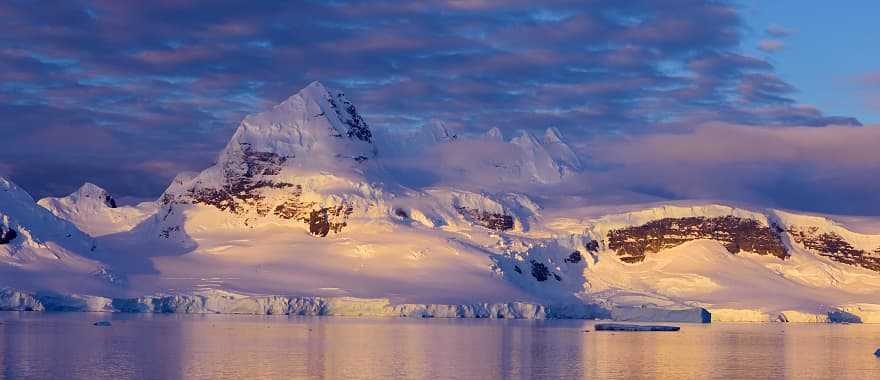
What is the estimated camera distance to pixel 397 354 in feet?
269

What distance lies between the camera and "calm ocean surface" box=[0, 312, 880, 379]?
67.4m

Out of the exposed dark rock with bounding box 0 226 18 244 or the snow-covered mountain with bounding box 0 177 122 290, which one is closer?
the snow-covered mountain with bounding box 0 177 122 290

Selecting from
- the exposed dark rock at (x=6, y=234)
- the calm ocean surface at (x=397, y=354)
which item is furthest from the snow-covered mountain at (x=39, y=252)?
the calm ocean surface at (x=397, y=354)

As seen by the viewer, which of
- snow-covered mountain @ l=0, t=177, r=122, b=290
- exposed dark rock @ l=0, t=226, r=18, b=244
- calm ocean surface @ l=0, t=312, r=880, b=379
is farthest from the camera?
exposed dark rock @ l=0, t=226, r=18, b=244

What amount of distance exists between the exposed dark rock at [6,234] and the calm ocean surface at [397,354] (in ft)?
199

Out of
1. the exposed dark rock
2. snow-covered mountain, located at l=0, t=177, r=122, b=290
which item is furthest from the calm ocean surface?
the exposed dark rock

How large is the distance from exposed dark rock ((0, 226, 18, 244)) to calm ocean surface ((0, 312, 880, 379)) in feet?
199

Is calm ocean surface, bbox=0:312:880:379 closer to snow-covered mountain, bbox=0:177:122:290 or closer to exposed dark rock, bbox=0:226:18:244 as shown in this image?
snow-covered mountain, bbox=0:177:122:290

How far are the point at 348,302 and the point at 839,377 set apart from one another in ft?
381

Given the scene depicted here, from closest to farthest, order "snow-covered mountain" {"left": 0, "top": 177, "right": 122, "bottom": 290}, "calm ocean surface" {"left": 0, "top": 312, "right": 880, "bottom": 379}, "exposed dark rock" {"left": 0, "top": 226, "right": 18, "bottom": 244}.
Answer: "calm ocean surface" {"left": 0, "top": 312, "right": 880, "bottom": 379}, "snow-covered mountain" {"left": 0, "top": 177, "right": 122, "bottom": 290}, "exposed dark rock" {"left": 0, "top": 226, "right": 18, "bottom": 244}

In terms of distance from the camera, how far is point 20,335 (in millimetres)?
94000

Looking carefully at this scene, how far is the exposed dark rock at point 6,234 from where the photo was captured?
17588 cm

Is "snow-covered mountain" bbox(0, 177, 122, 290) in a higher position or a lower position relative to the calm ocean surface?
higher

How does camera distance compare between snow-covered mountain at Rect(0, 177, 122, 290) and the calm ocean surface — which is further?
snow-covered mountain at Rect(0, 177, 122, 290)
